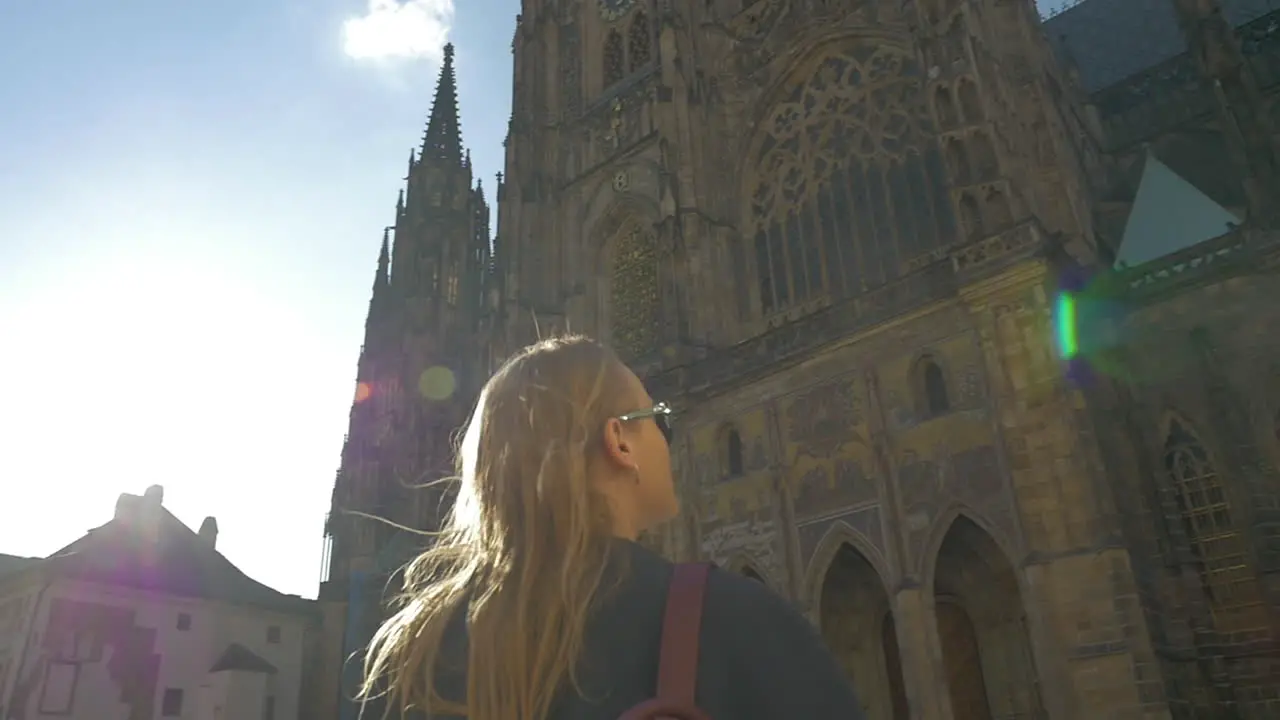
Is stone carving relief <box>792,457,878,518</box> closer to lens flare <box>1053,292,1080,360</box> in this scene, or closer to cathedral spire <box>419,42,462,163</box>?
lens flare <box>1053,292,1080,360</box>

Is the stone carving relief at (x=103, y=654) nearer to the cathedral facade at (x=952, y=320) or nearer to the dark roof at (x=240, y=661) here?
the dark roof at (x=240, y=661)

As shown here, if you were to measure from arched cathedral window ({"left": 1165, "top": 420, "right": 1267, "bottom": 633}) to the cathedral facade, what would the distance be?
4 cm

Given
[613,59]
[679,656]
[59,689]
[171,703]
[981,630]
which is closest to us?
[679,656]

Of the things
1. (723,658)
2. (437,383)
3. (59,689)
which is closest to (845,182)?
(437,383)

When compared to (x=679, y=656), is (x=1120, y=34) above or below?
above

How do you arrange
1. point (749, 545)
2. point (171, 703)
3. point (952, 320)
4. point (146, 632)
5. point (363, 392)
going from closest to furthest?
point (952, 320) → point (749, 545) → point (171, 703) → point (146, 632) → point (363, 392)

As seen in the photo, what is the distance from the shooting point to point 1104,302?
1445 cm

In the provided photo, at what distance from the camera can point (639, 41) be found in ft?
82.1

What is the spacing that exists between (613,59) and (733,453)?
1413 centimetres

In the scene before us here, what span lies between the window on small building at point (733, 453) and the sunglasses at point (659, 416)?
14645 mm

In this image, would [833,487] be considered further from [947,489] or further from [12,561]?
[12,561]

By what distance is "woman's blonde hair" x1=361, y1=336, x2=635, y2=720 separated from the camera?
1331mm

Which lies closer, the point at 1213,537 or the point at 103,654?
the point at 1213,537

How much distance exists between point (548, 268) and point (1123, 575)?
1563 centimetres
